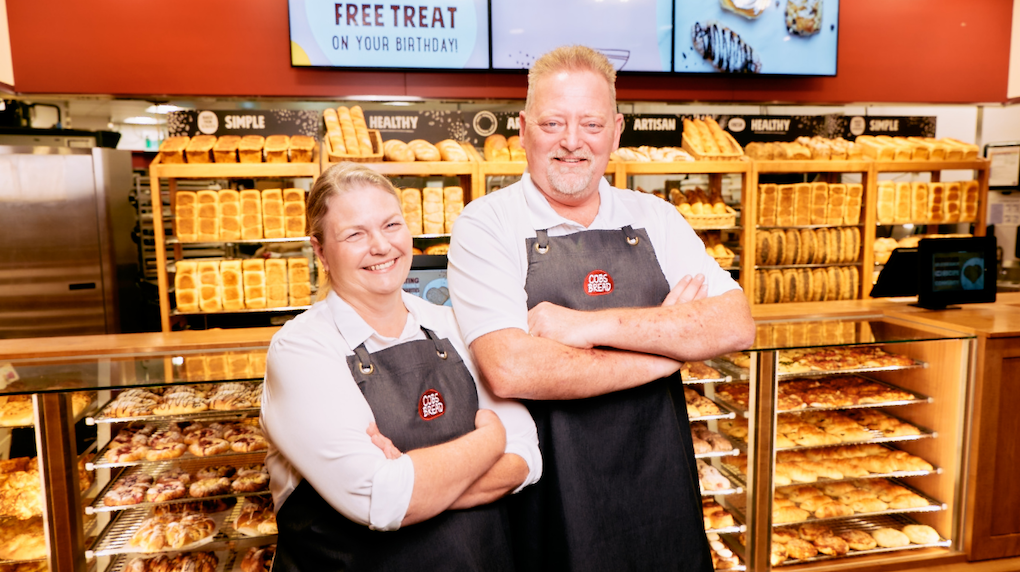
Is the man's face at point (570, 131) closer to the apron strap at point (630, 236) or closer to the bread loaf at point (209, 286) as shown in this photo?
the apron strap at point (630, 236)

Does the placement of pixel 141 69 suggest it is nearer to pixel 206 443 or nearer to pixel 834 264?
pixel 206 443

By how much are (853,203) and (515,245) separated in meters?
4.06

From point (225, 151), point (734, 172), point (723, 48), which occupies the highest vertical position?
point (723, 48)

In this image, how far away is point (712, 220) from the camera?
4.46 m

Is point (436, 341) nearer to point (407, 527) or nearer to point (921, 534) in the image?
point (407, 527)

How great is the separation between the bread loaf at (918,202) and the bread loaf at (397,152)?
3.63 meters

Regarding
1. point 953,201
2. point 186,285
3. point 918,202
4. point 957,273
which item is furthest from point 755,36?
point 186,285

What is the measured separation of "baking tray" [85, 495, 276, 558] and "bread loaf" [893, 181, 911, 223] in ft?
15.3

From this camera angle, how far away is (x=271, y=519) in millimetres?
2076

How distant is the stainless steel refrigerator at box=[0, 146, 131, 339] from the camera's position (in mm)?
4230

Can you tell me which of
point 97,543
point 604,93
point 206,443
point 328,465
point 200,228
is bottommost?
point 97,543

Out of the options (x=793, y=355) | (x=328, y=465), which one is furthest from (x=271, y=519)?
(x=793, y=355)

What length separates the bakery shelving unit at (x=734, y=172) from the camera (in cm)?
428

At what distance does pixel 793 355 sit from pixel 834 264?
2.57 m
